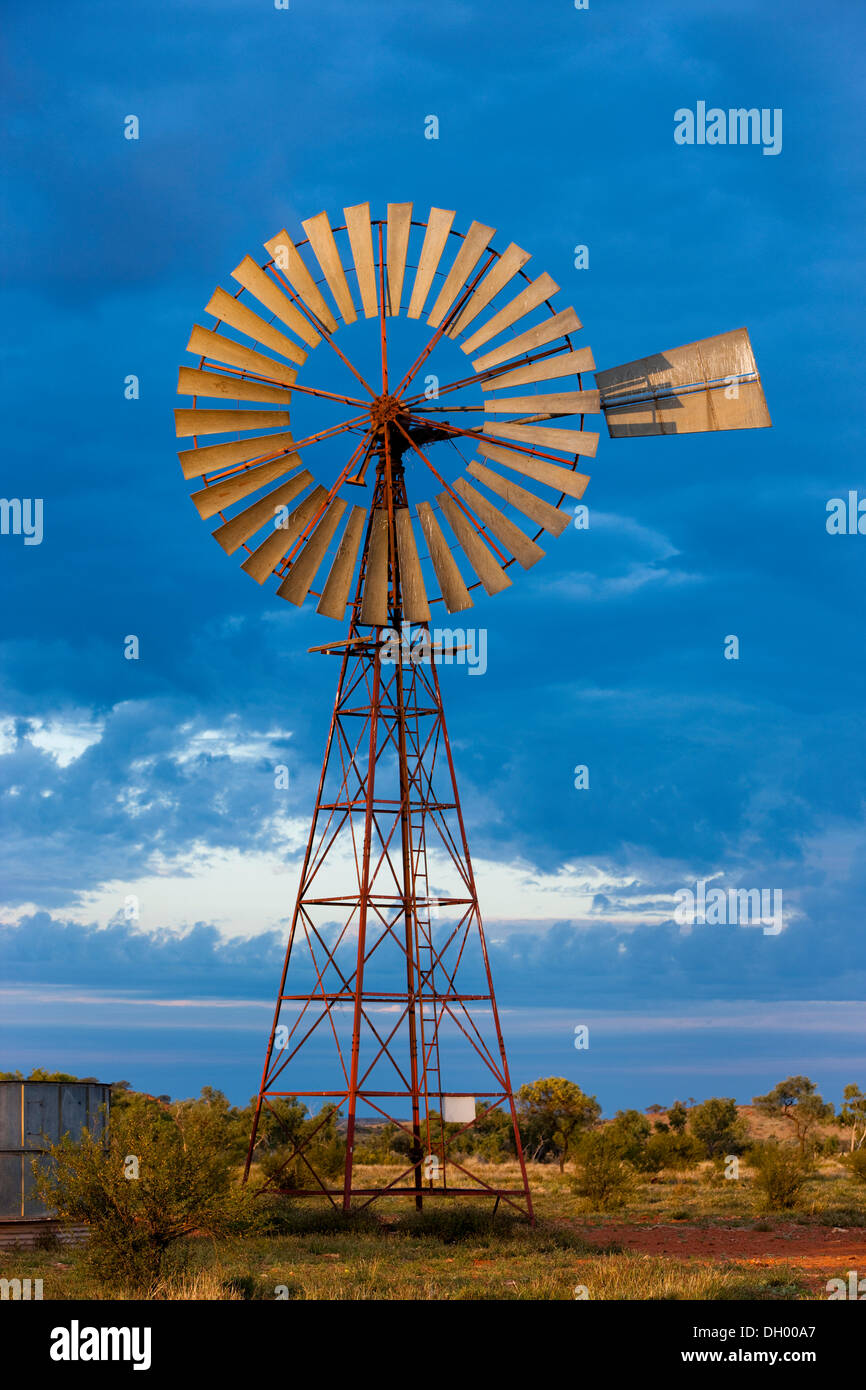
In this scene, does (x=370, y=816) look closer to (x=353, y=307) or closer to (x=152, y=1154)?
(x=152, y=1154)

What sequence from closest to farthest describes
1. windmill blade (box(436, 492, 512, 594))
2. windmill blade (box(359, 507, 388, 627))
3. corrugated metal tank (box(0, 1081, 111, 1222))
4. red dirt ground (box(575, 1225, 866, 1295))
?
red dirt ground (box(575, 1225, 866, 1295)), corrugated metal tank (box(0, 1081, 111, 1222)), windmill blade (box(436, 492, 512, 594)), windmill blade (box(359, 507, 388, 627))

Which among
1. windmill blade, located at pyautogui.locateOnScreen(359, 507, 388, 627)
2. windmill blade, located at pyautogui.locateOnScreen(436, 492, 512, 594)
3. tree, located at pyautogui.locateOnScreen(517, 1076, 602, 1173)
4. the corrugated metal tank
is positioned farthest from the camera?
tree, located at pyautogui.locateOnScreen(517, 1076, 602, 1173)

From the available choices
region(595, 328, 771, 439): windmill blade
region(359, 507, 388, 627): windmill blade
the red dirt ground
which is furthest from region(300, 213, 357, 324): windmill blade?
the red dirt ground

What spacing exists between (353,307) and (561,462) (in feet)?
16.1

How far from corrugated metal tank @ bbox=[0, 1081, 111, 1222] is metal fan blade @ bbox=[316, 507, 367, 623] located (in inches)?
393

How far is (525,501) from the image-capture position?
23.2 meters

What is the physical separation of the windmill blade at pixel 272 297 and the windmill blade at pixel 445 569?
4.07 m

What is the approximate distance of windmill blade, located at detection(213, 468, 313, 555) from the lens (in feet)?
76.5

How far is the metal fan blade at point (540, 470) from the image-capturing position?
75.4 feet

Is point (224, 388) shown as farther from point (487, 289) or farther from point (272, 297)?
point (487, 289)

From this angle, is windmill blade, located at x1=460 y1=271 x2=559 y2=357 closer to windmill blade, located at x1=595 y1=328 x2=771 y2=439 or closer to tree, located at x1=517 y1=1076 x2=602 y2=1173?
windmill blade, located at x1=595 y1=328 x2=771 y2=439

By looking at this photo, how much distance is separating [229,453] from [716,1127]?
132 feet
